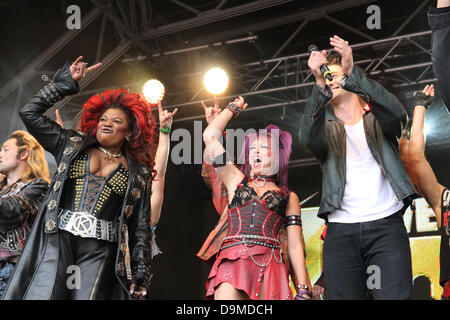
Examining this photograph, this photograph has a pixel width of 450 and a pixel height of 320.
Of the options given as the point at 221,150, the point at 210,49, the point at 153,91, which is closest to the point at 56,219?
the point at 221,150

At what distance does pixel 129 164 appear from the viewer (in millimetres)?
3535

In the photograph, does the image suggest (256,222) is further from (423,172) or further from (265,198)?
(423,172)

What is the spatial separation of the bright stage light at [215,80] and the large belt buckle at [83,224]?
12.1ft

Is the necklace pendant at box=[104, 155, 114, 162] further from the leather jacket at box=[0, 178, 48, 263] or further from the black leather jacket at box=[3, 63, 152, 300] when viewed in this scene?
the leather jacket at box=[0, 178, 48, 263]

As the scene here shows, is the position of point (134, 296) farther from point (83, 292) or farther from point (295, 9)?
point (295, 9)

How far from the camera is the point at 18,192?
3844mm

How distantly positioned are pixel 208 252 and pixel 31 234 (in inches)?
53.6

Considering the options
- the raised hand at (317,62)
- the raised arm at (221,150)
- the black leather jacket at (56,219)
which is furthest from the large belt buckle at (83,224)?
the raised hand at (317,62)

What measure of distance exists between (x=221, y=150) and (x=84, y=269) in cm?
132

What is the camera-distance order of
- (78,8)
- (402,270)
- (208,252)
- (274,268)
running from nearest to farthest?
(402,270) < (274,268) < (208,252) < (78,8)

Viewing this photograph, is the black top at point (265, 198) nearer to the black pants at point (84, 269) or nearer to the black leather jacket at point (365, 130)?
the black leather jacket at point (365, 130)

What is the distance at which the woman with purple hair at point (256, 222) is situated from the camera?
3.60 metres

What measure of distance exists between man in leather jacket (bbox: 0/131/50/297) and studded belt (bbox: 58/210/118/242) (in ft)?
1.88
